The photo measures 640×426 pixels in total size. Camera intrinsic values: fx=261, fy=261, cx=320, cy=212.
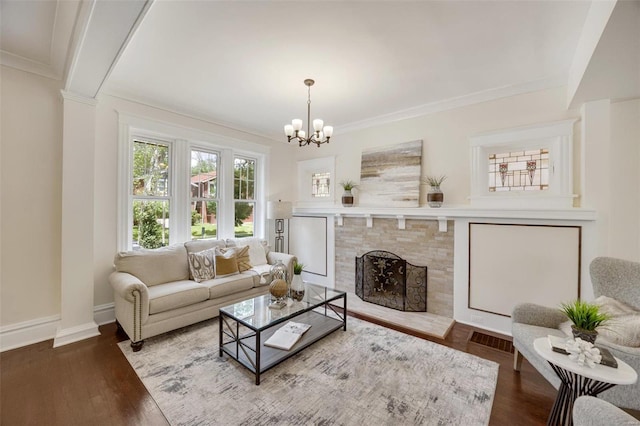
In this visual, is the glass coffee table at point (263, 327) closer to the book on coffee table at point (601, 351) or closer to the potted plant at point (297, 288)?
the potted plant at point (297, 288)

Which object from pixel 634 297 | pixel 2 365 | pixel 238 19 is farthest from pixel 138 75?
pixel 634 297

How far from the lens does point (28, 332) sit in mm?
2617

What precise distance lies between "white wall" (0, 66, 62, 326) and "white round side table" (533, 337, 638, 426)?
4323 mm

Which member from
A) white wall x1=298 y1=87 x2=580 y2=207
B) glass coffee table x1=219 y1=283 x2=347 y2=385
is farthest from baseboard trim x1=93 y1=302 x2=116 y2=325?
white wall x1=298 y1=87 x2=580 y2=207

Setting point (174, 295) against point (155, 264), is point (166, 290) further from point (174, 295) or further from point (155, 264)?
point (155, 264)

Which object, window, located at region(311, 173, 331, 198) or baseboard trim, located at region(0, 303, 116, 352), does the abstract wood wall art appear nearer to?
window, located at region(311, 173, 331, 198)

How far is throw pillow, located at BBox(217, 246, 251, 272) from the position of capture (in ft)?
11.7

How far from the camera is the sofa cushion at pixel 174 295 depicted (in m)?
2.62

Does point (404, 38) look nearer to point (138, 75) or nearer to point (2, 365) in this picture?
point (138, 75)

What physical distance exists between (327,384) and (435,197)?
8.24 ft

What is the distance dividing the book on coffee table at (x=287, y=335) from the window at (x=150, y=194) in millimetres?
2268

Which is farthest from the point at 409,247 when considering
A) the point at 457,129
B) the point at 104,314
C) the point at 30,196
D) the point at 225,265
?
the point at 30,196

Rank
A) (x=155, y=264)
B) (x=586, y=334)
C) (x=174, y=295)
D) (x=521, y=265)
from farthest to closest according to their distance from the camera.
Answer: (x=155, y=264)
(x=521, y=265)
(x=174, y=295)
(x=586, y=334)

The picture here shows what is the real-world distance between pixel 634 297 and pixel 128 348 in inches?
169
